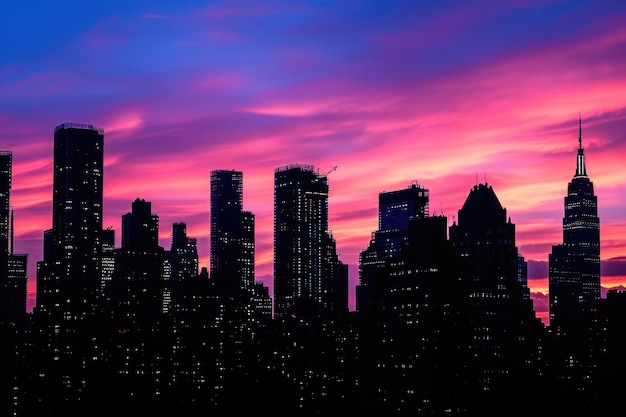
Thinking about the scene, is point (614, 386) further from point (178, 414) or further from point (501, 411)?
point (178, 414)

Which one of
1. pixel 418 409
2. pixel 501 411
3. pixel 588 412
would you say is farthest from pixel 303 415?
pixel 588 412

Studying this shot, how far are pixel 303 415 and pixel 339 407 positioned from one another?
689cm

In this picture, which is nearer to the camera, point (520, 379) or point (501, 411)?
point (501, 411)

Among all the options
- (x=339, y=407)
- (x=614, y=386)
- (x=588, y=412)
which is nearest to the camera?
(x=588, y=412)

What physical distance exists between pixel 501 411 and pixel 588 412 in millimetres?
13358

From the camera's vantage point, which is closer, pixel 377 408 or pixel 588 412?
pixel 588 412

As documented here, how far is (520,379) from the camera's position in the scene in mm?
192000

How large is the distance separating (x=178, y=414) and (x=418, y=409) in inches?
1694

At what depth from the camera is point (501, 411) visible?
577 ft

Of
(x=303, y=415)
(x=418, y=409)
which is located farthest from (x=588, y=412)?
(x=303, y=415)

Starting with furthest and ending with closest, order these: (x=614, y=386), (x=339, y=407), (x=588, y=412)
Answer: (x=339, y=407)
(x=614, y=386)
(x=588, y=412)

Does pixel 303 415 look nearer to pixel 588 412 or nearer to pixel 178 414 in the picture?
pixel 178 414

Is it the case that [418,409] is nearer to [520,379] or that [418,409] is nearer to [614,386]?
[520,379]

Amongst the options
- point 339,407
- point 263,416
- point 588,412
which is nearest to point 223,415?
point 263,416
